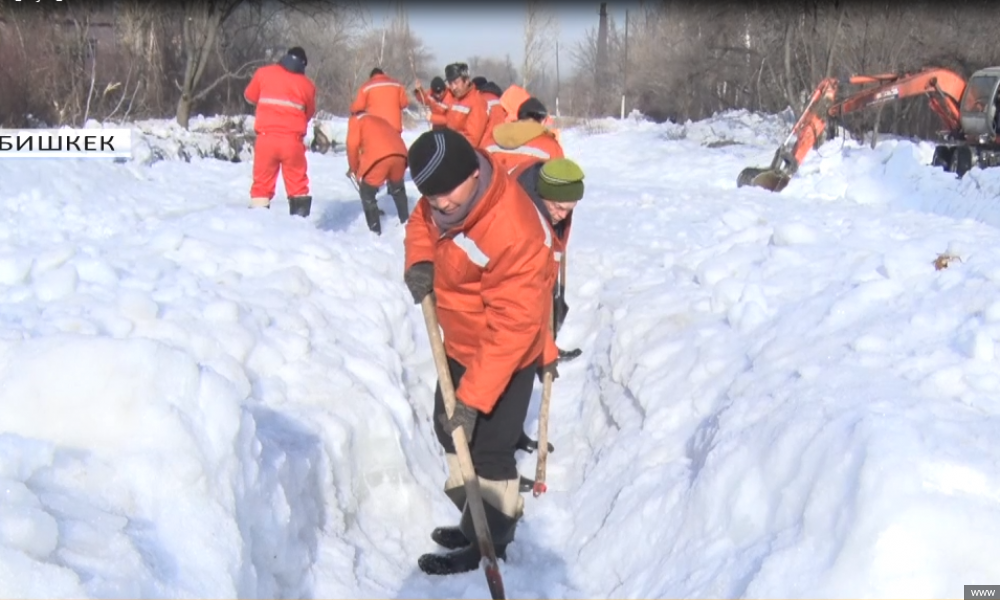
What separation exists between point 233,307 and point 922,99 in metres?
21.3

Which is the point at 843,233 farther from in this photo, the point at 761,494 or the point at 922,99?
the point at 922,99

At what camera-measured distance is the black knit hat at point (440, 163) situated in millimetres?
2971

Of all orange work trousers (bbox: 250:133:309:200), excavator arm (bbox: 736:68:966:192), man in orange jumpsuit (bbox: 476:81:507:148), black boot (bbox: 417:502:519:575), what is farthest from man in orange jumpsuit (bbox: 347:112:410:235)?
excavator arm (bbox: 736:68:966:192)

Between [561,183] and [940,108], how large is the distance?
36.3 feet

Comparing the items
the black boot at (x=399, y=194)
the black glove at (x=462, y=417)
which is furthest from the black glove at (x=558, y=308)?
the black boot at (x=399, y=194)

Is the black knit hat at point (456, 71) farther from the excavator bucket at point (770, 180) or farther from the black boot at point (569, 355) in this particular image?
the excavator bucket at point (770, 180)

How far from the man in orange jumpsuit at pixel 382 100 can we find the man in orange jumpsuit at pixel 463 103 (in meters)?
0.52

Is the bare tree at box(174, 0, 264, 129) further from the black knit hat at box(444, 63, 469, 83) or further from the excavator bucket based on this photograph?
the black knit hat at box(444, 63, 469, 83)

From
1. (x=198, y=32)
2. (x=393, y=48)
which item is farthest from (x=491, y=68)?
(x=198, y=32)

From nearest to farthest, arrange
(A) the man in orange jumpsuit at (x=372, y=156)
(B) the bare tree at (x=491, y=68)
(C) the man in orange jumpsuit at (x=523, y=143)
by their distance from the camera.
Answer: (C) the man in orange jumpsuit at (x=523, y=143)
(A) the man in orange jumpsuit at (x=372, y=156)
(B) the bare tree at (x=491, y=68)

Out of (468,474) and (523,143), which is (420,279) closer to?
(468,474)

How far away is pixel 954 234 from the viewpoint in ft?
20.1

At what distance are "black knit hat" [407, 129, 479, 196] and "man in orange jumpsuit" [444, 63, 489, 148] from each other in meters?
5.59

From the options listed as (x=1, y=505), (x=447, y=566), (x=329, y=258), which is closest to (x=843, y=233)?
(x=329, y=258)
